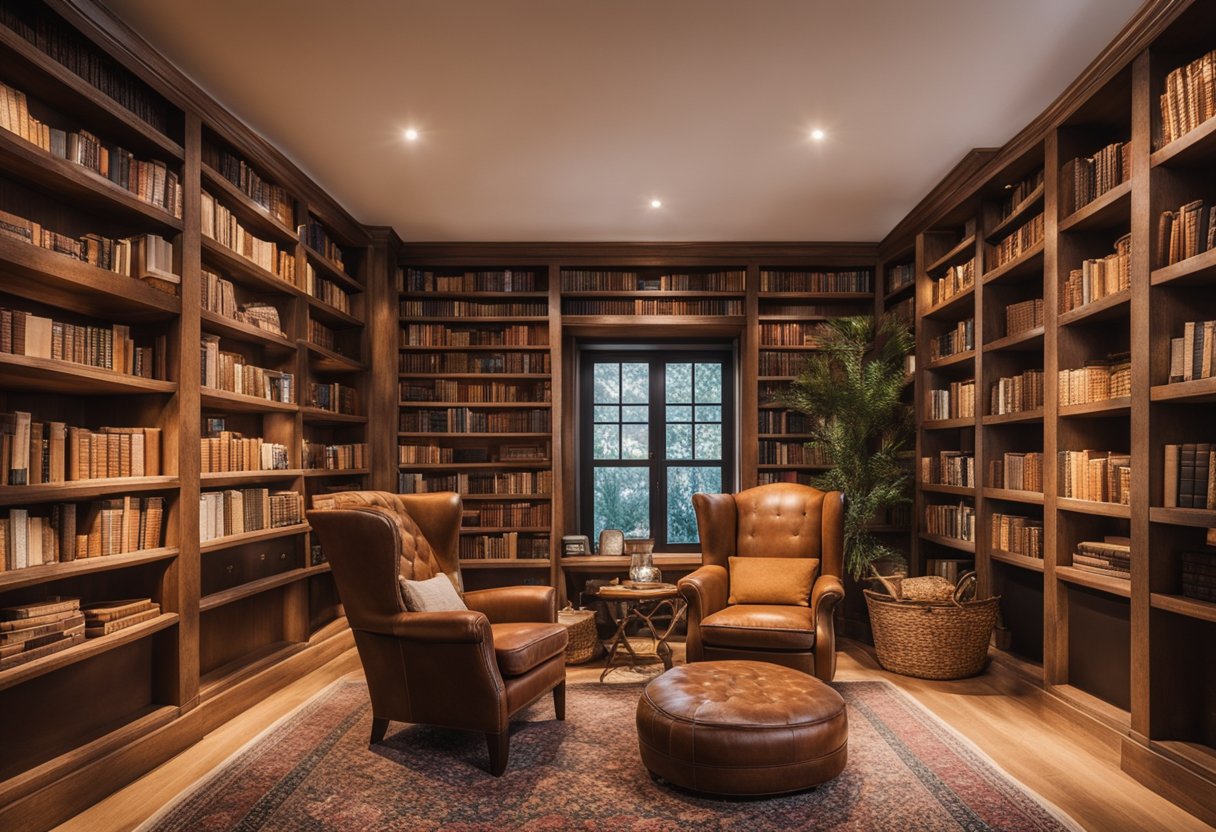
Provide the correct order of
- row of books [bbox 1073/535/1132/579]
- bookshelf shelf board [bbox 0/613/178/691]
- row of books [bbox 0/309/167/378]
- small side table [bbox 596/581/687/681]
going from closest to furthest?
bookshelf shelf board [bbox 0/613/178/691] → row of books [bbox 0/309/167/378] → row of books [bbox 1073/535/1132/579] → small side table [bbox 596/581/687/681]

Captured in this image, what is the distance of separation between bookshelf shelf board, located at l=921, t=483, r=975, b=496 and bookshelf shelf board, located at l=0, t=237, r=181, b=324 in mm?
4477

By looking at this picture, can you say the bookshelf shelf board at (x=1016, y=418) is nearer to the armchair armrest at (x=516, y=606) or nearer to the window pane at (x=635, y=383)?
the armchair armrest at (x=516, y=606)

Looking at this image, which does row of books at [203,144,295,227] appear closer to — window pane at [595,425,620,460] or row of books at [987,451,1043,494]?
window pane at [595,425,620,460]

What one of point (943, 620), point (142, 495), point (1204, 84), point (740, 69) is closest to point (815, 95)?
Result: point (740, 69)

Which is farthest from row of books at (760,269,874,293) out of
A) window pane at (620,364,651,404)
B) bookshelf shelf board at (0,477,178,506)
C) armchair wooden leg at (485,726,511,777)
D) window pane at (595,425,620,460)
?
bookshelf shelf board at (0,477,178,506)

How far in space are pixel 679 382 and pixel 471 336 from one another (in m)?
1.91

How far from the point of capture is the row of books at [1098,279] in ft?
10.8

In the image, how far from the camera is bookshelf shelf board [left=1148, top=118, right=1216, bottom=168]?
271 centimetres

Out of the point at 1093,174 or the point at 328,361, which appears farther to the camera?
the point at 328,361

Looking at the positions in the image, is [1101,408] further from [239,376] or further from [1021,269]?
[239,376]

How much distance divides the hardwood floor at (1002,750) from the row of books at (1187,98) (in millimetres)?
2514

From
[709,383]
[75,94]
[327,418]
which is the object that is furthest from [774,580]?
[75,94]

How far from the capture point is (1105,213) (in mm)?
3430

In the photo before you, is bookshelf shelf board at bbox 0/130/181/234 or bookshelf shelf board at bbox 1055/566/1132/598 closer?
bookshelf shelf board at bbox 0/130/181/234
